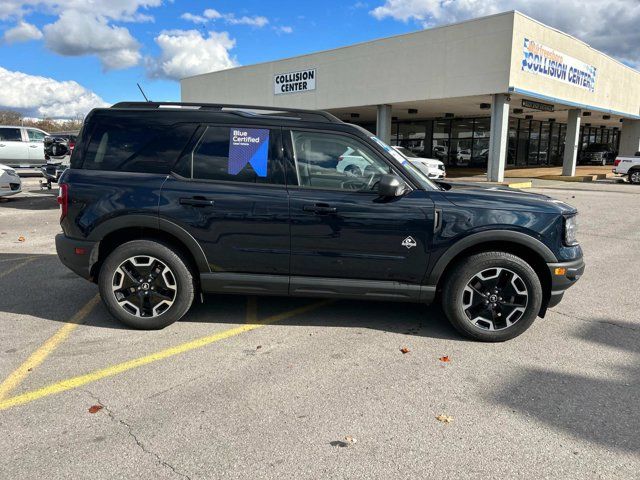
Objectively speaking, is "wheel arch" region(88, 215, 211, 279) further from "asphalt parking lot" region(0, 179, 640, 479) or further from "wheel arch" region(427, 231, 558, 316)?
"wheel arch" region(427, 231, 558, 316)

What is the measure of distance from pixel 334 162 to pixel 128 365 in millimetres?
2359

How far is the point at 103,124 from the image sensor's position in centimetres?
432

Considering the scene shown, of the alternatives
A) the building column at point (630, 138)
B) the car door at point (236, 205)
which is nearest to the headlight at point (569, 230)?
the car door at point (236, 205)

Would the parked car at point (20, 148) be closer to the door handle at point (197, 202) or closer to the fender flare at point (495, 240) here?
the door handle at point (197, 202)

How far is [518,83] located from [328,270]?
19.6 meters

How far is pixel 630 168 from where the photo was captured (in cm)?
2339

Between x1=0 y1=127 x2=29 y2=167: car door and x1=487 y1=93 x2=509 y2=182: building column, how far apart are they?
19.4 metres

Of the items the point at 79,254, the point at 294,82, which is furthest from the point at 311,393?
the point at 294,82

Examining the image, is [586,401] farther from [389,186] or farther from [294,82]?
[294,82]

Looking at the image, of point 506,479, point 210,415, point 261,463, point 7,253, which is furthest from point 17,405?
point 7,253

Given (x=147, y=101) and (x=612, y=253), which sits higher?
(x=147, y=101)

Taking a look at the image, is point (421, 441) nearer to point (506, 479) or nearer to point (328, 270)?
point (506, 479)

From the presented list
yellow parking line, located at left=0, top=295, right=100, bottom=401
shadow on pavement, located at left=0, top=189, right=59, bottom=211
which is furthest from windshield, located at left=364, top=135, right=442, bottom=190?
shadow on pavement, located at left=0, top=189, right=59, bottom=211

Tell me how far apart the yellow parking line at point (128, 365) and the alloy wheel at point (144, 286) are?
0.49 m
